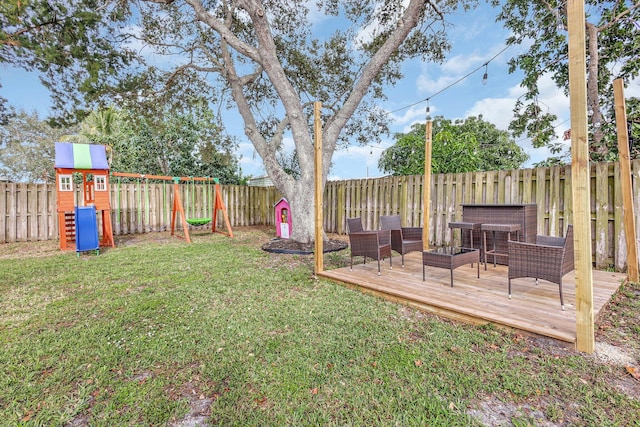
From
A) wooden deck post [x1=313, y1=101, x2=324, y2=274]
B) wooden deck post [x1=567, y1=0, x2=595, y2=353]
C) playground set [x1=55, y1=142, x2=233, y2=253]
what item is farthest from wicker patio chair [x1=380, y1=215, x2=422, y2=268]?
playground set [x1=55, y1=142, x2=233, y2=253]

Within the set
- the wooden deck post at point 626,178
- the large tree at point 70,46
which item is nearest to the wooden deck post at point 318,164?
the wooden deck post at point 626,178

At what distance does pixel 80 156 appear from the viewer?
6578 mm

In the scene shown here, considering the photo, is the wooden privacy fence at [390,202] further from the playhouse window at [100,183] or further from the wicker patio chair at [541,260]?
the wicker patio chair at [541,260]

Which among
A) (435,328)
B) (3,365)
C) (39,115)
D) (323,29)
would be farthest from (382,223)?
(39,115)

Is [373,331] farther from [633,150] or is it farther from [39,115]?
[39,115]

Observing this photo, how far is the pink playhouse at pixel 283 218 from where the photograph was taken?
7836 mm

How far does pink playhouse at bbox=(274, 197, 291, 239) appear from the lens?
25.7 feet

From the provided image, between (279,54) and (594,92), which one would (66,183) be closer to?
(279,54)

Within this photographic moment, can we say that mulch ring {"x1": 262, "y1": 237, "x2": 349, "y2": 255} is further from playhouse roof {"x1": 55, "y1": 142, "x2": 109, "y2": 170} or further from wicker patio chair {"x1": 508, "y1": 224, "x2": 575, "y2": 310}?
playhouse roof {"x1": 55, "y1": 142, "x2": 109, "y2": 170}

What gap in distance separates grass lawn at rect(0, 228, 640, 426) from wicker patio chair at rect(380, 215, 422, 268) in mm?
1357

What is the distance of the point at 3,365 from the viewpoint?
210 centimetres

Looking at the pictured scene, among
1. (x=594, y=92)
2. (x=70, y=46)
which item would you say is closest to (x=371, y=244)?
(x=594, y=92)

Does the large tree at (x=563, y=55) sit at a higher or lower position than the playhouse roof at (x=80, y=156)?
higher

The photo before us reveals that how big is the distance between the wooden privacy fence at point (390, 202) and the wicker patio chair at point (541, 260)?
249cm
